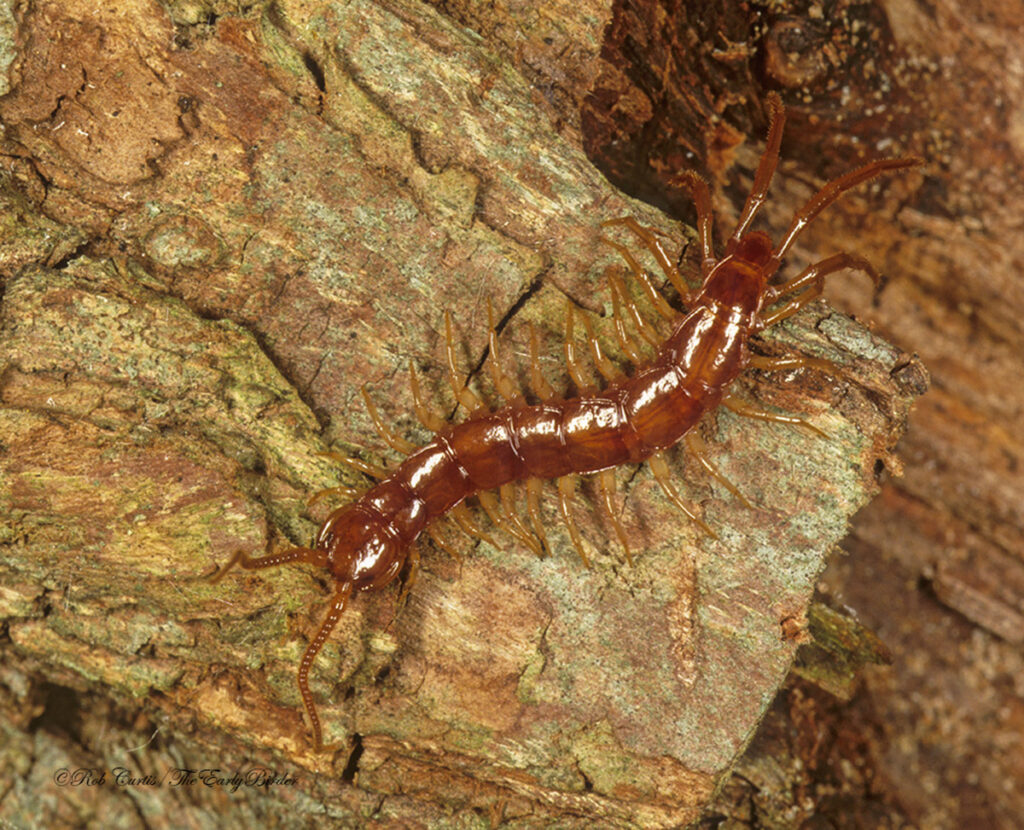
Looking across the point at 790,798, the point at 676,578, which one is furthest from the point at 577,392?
the point at 790,798

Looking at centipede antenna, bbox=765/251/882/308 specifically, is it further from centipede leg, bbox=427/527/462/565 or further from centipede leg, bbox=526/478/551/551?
centipede leg, bbox=427/527/462/565

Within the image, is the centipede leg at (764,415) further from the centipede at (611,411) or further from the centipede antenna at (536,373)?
the centipede antenna at (536,373)

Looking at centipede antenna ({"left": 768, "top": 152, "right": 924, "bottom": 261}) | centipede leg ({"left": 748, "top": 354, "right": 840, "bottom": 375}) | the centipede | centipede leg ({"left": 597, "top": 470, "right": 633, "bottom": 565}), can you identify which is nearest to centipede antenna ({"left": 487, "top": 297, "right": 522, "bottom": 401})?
the centipede

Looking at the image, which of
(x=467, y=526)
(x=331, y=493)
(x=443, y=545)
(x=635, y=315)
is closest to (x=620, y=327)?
(x=635, y=315)

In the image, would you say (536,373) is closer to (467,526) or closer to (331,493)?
(467,526)

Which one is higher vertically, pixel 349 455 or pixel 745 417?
pixel 745 417

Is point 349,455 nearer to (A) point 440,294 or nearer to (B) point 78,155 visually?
(A) point 440,294

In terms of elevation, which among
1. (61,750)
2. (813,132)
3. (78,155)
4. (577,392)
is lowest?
(61,750)
